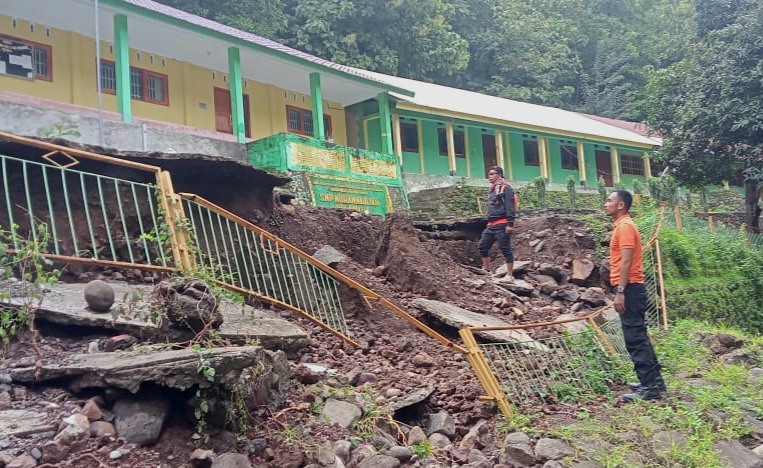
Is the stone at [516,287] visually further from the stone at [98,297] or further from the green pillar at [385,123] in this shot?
the green pillar at [385,123]

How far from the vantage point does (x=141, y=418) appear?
3.22 meters

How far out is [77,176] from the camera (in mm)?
5934

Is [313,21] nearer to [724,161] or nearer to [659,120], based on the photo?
[659,120]

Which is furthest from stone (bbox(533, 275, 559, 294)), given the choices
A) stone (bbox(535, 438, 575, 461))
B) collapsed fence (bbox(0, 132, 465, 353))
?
stone (bbox(535, 438, 575, 461))

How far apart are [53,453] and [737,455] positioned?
433 centimetres

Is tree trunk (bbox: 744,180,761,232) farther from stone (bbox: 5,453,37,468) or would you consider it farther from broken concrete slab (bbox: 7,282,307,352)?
stone (bbox: 5,453,37,468)

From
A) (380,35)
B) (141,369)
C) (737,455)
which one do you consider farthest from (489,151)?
(141,369)

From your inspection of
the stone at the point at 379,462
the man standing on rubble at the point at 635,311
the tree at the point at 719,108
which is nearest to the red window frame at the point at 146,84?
the man standing on rubble at the point at 635,311

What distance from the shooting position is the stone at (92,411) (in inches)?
126

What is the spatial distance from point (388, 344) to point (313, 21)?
70.9 ft

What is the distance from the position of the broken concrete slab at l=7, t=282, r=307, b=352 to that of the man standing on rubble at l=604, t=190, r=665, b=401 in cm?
265

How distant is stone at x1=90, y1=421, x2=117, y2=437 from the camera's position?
3.12 m

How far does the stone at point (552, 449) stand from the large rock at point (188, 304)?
7.56 ft

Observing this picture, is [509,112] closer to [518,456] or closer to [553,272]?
[553,272]
